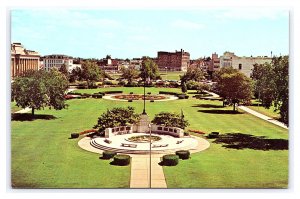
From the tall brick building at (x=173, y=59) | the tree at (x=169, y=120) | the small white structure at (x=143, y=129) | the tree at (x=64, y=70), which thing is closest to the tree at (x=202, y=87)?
the tree at (x=169, y=120)

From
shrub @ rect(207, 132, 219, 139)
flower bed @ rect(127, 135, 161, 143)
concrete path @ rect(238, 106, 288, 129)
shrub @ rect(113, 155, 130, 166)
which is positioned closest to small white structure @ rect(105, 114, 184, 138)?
flower bed @ rect(127, 135, 161, 143)

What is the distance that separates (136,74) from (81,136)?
6.00 metres

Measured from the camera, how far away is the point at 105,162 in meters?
29.0

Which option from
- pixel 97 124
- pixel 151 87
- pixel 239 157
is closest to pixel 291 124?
pixel 239 157

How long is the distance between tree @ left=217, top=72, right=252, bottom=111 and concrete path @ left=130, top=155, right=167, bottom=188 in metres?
10.6

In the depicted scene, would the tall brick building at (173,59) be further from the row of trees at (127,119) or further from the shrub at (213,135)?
the shrub at (213,135)

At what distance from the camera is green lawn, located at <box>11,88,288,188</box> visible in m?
27.4

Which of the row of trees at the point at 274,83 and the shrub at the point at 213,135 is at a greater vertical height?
the row of trees at the point at 274,83

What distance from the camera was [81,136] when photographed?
32.2 meters

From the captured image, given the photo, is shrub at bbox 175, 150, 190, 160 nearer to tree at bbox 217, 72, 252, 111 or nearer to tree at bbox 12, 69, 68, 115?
tree at bbox 217, 72, 252, 111

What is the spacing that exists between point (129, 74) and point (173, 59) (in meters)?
3.65

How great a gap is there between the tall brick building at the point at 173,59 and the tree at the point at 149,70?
471mm

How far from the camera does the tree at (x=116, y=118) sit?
3275 cm

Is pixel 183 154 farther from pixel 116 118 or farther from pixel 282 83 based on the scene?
pixel 282 83
